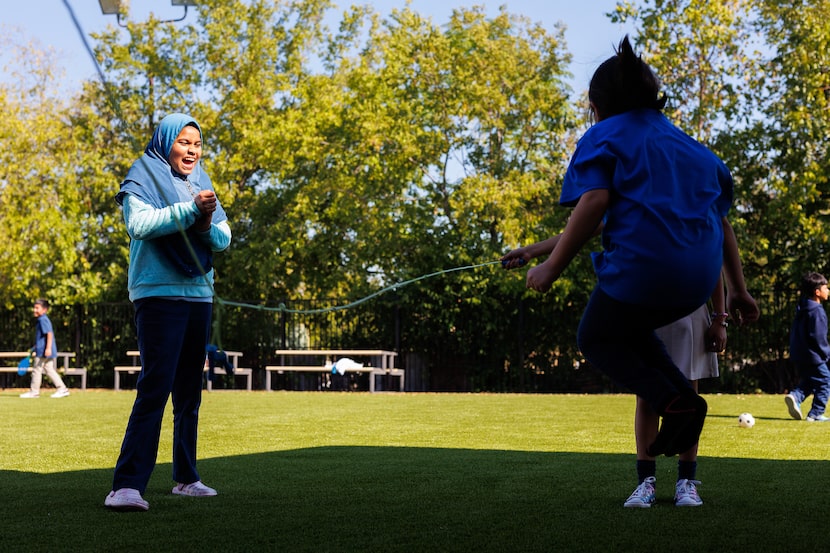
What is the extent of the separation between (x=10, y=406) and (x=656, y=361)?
43.0 feet

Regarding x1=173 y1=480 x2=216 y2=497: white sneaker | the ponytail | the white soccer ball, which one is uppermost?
the ponytail

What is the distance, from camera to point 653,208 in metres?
3.25

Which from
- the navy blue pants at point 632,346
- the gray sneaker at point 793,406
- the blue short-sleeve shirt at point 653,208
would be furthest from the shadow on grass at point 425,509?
the gray sneaker at point 793,406

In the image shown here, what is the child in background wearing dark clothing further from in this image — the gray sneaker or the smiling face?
the smiling face

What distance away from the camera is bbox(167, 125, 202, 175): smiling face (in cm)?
509

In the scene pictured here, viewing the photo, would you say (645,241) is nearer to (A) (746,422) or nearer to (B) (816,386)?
(A) (746,422)

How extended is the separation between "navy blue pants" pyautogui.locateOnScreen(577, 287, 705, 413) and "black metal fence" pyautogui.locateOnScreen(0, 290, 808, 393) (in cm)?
1626

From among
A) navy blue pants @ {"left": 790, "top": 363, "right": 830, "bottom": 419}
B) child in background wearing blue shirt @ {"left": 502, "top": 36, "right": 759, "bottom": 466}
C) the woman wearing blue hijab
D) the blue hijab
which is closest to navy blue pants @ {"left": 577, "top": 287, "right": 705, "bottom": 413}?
child in background wearing blue shirt @ {"left": 502, "top": 36, "right": 759, "bottom": 466}

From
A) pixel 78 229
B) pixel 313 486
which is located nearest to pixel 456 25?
pixel 78 229

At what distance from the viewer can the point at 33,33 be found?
27.6 meters

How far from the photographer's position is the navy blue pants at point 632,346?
3330 millimetres

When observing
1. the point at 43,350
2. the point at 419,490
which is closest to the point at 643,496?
the point at 419,490

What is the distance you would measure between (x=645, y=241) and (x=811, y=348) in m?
9.07

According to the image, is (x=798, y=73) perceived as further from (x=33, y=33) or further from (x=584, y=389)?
(x=33, y=33)
